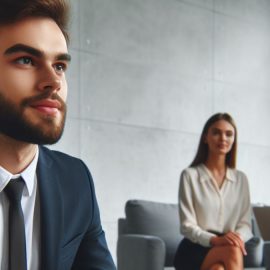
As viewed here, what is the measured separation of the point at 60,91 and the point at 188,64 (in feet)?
15.0

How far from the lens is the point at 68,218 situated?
117 cm

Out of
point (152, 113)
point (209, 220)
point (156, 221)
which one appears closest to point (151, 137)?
point (152, 113)

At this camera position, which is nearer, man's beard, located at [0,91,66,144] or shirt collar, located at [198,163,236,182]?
man's beard, located at [0,91,66,144]

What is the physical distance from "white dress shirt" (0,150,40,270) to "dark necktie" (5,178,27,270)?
1 centimetres

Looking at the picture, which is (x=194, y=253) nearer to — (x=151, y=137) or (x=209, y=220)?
(x=209, y=220)

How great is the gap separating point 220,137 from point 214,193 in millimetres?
368

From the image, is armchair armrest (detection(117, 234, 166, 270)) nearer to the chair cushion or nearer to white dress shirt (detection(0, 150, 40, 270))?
the chair cushion

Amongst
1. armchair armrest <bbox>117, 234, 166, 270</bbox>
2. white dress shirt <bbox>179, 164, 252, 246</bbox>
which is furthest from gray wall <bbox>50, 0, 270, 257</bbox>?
white dress shirt <bbox>179, 164, 252, 246</bbox>

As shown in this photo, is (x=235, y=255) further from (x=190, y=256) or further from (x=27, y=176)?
(x=27, y=176)

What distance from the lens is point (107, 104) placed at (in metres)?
4.86

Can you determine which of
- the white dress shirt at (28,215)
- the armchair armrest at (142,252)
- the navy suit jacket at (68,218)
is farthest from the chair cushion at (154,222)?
the white dress shirt at (28,215)

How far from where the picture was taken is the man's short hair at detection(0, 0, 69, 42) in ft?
3.34

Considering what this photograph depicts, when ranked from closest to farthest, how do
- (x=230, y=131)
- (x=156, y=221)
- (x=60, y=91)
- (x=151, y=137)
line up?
(x=60, y=91), (x=230, y=131), (x=156, y=221), (x=151, y=137)

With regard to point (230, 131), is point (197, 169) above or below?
below
